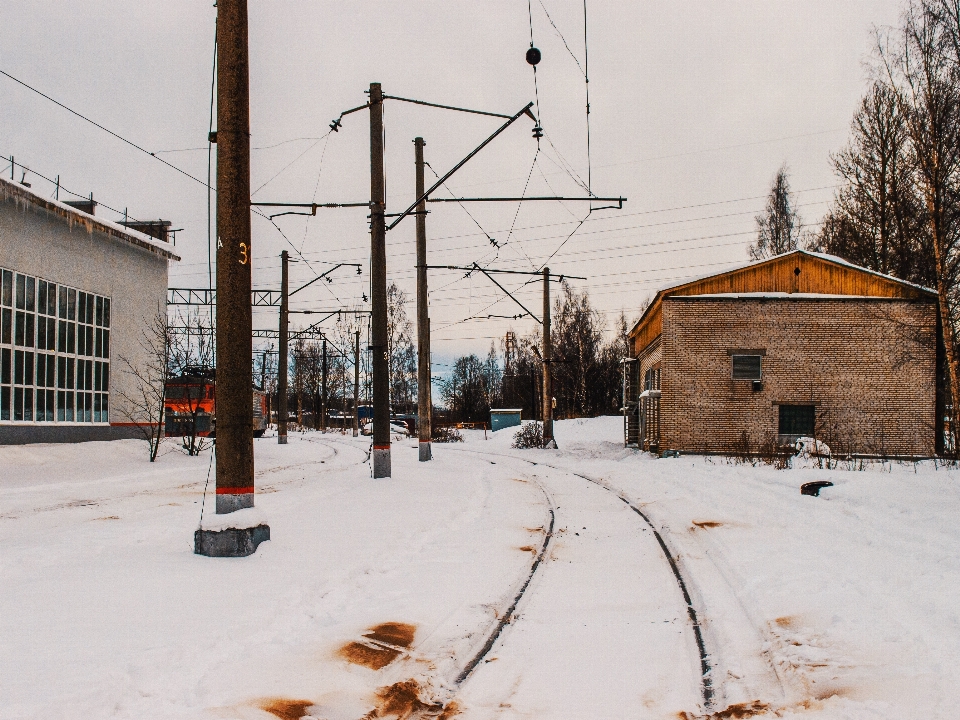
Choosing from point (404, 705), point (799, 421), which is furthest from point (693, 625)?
point (799, 421)

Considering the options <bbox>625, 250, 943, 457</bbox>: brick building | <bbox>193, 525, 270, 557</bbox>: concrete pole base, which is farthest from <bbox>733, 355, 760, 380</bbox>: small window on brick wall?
<bbox>193, 525, 270, 557</bbox>: concrete pole base

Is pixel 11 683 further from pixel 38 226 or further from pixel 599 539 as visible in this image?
pixel 38 226

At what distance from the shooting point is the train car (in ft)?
85.3

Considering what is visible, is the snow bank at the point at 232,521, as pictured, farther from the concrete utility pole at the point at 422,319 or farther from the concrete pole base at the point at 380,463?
the concrete utility pole at the point at 422,319

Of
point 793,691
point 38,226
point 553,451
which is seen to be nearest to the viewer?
point 793,691

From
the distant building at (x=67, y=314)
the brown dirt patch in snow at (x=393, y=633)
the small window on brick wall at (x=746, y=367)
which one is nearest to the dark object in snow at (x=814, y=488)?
the brown dirt patch in snow at (x=393, y=633)

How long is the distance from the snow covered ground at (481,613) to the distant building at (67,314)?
1056 cm

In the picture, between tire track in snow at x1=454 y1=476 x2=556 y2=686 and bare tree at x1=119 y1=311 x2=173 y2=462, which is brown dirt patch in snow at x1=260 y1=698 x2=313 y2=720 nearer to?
tire track in snow at x1=454 y1=476 x2=556 y2=686

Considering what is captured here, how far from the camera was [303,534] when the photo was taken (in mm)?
→ 9305

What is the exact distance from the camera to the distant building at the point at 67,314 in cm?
2062

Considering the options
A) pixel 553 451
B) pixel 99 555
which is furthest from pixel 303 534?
pixel 553 451

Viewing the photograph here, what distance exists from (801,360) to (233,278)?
24.6 metres

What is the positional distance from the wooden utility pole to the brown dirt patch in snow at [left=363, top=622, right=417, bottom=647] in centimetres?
314

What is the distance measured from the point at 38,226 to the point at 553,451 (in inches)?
852
